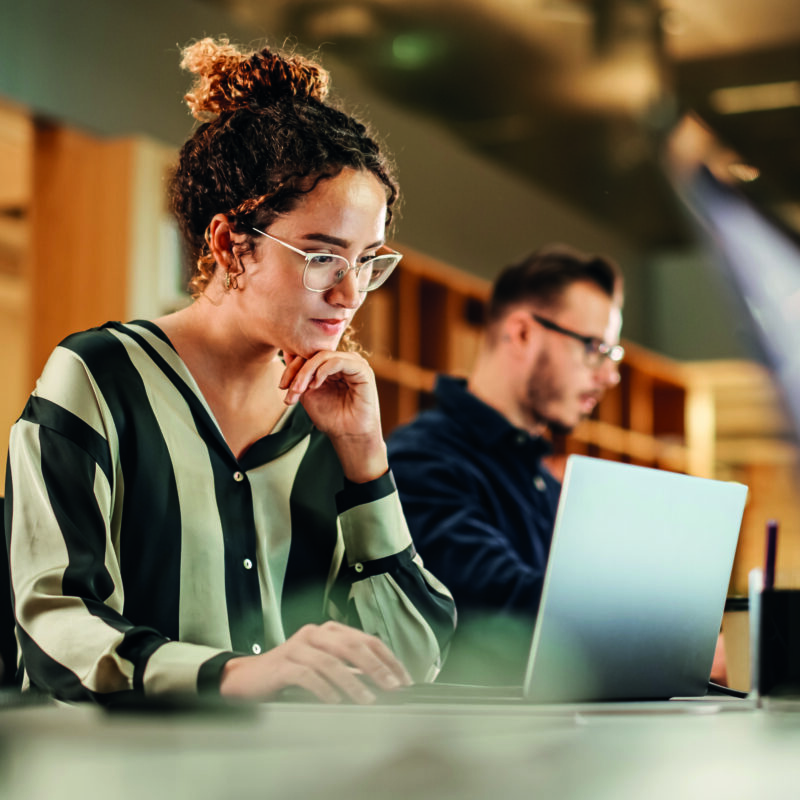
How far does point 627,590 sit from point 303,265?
521 mm

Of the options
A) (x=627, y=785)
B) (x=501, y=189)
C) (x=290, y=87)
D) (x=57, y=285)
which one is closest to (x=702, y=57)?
(x=501, y=189)

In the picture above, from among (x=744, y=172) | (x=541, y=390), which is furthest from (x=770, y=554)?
(x=744, y=172)

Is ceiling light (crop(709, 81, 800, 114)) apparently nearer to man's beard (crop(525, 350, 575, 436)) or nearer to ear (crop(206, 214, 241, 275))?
man's beard (crop(525, 350, 575, 436))

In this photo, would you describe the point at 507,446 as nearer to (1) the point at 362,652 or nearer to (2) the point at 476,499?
(2) the point at 476,499

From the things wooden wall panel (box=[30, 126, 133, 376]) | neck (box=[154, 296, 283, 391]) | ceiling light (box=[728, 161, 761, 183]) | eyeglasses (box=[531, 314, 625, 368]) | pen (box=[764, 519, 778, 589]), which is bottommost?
pen (box=[764, 519, 778, 589])

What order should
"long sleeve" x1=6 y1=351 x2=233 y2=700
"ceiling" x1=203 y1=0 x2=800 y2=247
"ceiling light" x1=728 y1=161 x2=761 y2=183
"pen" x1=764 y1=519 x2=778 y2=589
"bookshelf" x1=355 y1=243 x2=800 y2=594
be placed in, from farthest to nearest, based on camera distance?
"ceiling light" x1=728 y1=161 x2=761 y2=183, "bookshelf" x1=355 y1=243 x2=800 y2=594, "ceiling" x1=203 y1=0 x2=800 y2=247, "pen" x1=764 y1=519 x2=778 y2=589, "long sleeve" x1=6 y1=351 x2=233 y2=700

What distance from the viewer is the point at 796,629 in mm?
1082

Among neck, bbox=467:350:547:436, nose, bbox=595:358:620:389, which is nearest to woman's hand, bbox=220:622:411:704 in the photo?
neck, bbox=467:350:547:436

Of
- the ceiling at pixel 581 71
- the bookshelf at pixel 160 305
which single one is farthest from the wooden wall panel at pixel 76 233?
the ceiling at pixel 581 71

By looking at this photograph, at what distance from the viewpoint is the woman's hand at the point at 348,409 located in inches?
52.9

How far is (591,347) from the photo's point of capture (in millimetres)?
2439

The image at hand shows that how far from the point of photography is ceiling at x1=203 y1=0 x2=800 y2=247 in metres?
4.45

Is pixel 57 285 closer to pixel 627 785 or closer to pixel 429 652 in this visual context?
pixel 429 652

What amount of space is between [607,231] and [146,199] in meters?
4.32
